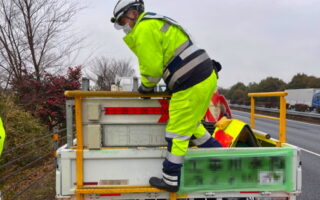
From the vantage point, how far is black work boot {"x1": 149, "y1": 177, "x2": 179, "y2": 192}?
2414 mm

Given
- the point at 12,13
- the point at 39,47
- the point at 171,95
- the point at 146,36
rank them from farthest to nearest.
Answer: the point at 39,47, the point at 12,13, the point at 171,95, the point at 146,36

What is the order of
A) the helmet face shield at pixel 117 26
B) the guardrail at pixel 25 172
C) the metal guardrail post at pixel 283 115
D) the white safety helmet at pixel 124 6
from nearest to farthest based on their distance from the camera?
the white safety helmet at pixel 124 6 < the helmet face shield at pixel 117 26 < the metal guardrail post at pixel 283 115 < the guardrail at pixel 25 172

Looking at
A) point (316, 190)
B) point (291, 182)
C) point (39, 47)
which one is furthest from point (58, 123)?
point (291, 182)

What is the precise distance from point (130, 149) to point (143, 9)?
1.33m

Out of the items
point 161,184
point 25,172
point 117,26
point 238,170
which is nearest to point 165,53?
point 117,26

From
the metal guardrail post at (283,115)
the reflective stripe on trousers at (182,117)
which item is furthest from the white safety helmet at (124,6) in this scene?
the metal guardrail post at (283,115)

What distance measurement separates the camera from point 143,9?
264 centimetres

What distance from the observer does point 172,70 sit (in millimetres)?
2498

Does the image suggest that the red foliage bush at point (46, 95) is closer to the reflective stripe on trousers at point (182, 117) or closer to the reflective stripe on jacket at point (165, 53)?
the reflective stripe on jacket at point (165, 53)

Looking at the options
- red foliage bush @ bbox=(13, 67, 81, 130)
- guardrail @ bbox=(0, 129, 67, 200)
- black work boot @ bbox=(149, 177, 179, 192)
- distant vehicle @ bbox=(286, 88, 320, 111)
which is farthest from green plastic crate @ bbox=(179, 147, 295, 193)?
distant vehicle @ bbox=(286, 88, 320, 111)

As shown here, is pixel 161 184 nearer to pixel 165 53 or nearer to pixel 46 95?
pixel 165 53

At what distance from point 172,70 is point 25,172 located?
20.5 ft

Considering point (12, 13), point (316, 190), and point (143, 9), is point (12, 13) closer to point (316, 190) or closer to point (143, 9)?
point (143, 9)

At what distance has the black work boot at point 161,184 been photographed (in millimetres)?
2414
